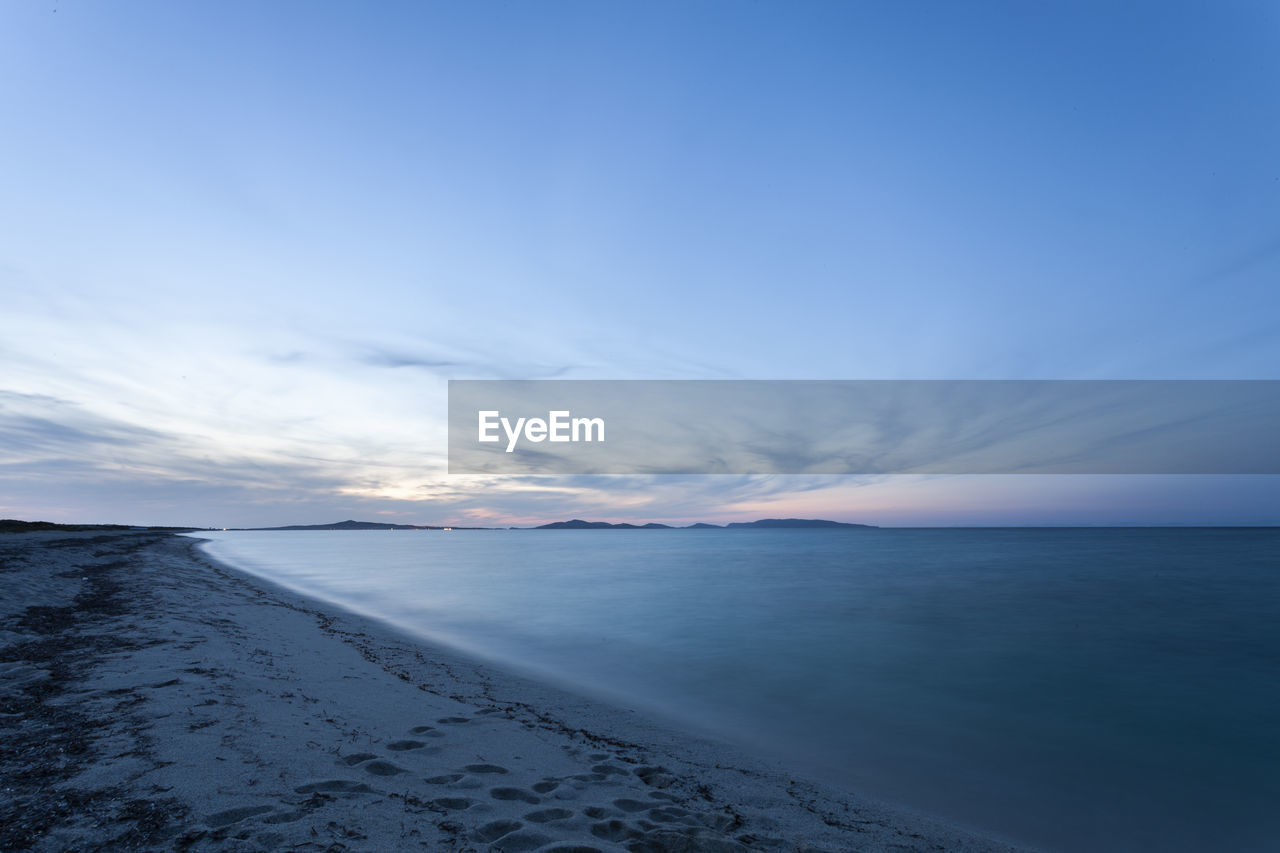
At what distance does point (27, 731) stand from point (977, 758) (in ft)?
35.0

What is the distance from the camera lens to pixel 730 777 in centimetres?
605

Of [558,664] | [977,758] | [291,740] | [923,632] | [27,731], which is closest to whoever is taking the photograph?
[27,731]

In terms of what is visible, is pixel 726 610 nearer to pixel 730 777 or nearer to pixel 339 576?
pixel 730 777

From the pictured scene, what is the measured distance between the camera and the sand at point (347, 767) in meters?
3.83

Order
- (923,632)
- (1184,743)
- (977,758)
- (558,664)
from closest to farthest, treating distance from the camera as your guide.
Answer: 1. (977,758)
2. (1184,743)
3. (558,664)
4. (923,632)

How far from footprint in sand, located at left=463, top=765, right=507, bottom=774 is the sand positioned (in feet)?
0.06

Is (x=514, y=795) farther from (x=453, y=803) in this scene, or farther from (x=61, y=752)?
(x=61, y=752)

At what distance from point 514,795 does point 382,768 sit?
48.9 inches

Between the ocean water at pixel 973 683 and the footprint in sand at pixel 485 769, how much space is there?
386 centimetres

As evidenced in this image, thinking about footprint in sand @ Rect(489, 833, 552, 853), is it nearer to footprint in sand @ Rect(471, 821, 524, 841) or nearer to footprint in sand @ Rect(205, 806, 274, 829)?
footprint in sand @ Rect(471, 821, 524, 841)

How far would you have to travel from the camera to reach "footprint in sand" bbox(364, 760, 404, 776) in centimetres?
489

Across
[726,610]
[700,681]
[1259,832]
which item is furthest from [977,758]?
[726,610]

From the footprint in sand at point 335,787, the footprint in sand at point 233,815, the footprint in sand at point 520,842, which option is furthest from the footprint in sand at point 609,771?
the footprint in sand at point 233,815

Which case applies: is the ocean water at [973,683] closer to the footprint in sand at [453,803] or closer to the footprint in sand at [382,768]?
the footprint in sand at [453,803]
